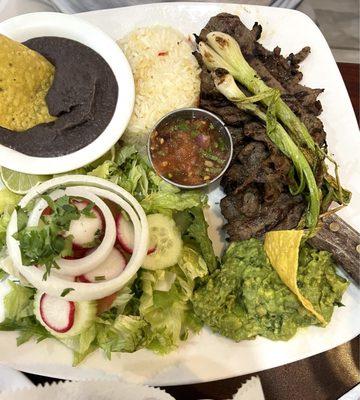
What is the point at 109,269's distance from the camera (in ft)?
7.36

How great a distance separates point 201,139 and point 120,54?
58 centimetres

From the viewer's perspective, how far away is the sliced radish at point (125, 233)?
7.55ft

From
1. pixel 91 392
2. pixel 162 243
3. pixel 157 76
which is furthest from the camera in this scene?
pixel 157 76

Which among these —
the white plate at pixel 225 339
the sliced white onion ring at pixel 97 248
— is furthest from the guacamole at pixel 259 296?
the sliced white onion ring at pixel 97 248

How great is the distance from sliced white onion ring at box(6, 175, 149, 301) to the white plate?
0.41m

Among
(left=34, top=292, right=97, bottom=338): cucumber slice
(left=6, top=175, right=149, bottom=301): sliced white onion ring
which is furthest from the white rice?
(left=34, top=292, right=97, bottom=338): cucumber slice

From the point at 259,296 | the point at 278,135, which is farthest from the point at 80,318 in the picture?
the point at 278,135

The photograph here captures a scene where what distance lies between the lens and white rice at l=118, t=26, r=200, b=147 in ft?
8.59

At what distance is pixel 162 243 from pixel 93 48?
1023mm

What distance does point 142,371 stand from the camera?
2.39m

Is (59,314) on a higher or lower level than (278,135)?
lower

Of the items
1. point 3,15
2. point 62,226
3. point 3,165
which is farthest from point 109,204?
point 3,15

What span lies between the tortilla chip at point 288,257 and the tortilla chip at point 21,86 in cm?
119

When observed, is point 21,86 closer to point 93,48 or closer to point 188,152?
point 93,48
